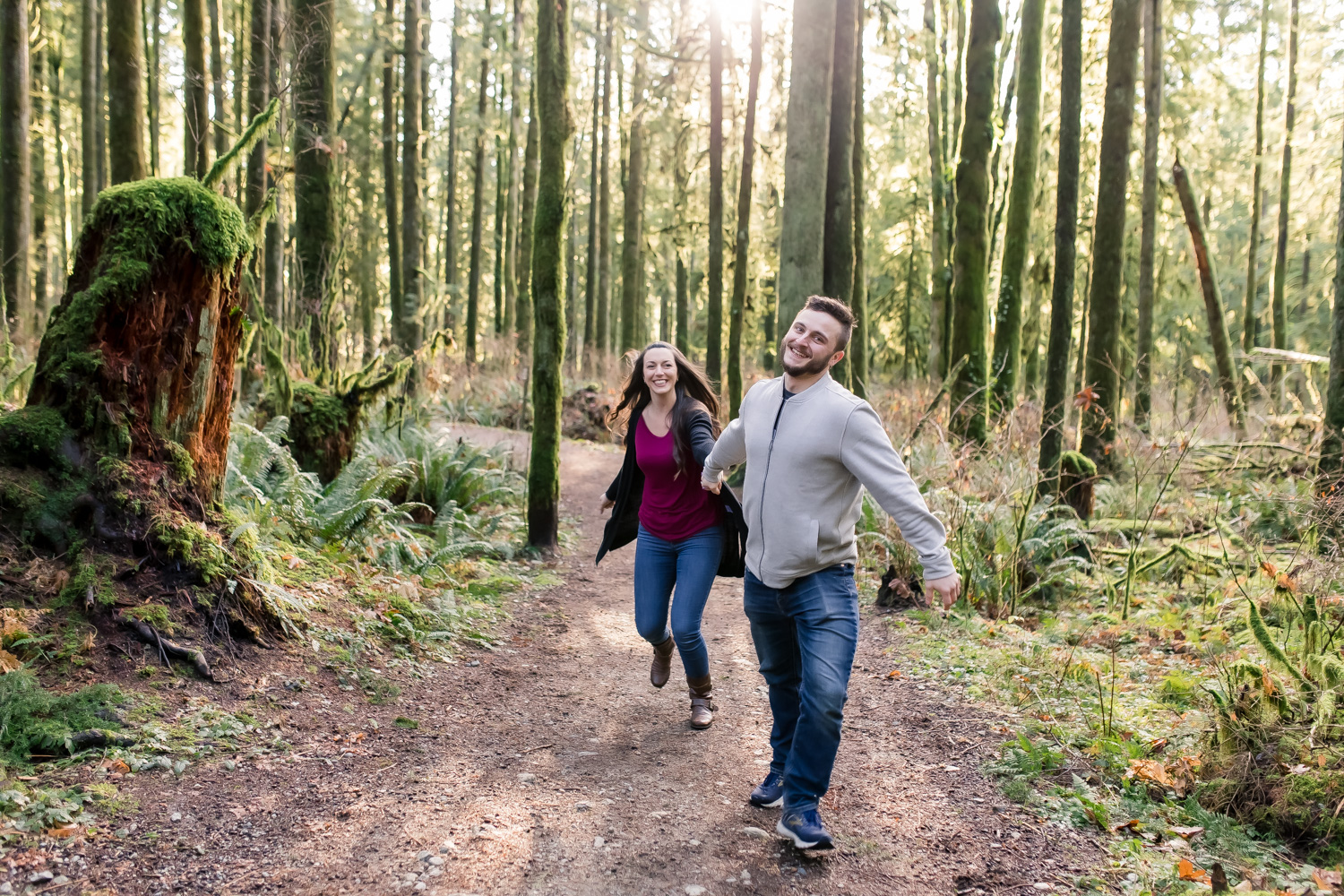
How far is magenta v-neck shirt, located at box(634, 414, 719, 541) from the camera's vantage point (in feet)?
16.6

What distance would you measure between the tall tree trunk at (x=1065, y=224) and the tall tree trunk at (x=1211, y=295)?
3873 millimetres

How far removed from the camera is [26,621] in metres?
4.18

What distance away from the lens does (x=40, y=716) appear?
3.79 m

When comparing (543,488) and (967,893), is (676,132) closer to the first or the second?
(543,488)

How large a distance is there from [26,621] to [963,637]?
233 inches

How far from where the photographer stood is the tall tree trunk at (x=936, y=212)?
14.9m

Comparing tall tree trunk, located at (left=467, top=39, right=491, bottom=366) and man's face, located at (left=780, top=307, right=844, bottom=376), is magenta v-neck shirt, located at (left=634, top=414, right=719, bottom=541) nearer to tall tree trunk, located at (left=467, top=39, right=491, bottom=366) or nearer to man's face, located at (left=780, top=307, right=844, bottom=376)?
man's face, located at (left=780, top=307, right=844, bottom=376)

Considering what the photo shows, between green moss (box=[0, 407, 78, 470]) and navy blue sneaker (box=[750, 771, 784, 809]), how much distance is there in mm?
3997

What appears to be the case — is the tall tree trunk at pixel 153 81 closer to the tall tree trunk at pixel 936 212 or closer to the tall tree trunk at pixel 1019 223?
the tall tree trunk at pixel 936 212

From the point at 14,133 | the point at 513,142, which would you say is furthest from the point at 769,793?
the point at 513,142

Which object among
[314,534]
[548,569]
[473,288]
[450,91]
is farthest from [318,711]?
[450,91]

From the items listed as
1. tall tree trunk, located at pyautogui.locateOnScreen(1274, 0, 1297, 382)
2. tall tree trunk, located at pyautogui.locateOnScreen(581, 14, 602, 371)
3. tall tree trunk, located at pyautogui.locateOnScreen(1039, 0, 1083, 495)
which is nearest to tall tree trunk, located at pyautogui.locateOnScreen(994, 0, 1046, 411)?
tall tree trunk, located at pyautogui.locateOnScreen(1039, 0, 1083, 495)

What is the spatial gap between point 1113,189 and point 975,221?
2032 millimetres

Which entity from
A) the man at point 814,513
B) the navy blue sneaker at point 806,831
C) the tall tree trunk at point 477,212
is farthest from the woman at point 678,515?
the tall tree trunk at point 477,212
